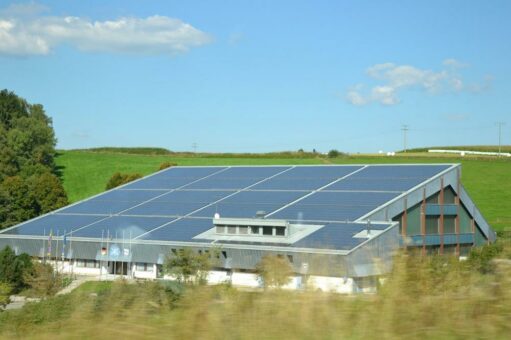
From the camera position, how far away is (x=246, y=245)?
30.7m

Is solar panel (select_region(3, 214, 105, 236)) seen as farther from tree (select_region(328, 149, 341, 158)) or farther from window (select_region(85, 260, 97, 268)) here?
tree (select_region(328, 149, 341, 158))

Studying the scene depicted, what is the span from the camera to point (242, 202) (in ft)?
123

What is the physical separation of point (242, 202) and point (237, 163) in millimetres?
43496

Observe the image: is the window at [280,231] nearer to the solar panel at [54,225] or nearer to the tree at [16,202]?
the solar panel at [54,225]

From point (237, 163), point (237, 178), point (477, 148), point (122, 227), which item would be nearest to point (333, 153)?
point (237, 163)

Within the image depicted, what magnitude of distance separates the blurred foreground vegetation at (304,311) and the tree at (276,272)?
11 centimetres

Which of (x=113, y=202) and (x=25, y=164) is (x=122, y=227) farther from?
(x=25, y=164)

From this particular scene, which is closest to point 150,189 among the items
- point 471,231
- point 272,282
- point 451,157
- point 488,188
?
point 471,231

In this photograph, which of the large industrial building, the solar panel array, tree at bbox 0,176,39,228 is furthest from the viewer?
tree at bbox 0,176,39,228

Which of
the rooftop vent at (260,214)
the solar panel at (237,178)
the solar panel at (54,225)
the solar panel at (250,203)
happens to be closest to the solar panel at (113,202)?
the solar panel at (54,225)

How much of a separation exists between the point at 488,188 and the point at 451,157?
1840cm

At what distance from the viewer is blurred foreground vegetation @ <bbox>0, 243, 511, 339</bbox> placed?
16.7ft

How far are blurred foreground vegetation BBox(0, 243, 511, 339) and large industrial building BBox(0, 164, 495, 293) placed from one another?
20796 mm

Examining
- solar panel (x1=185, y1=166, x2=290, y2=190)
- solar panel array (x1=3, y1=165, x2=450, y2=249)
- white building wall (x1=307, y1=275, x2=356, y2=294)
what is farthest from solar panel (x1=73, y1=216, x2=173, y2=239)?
white building wall (x1=307, y1=275, x2=356, y2=294)
